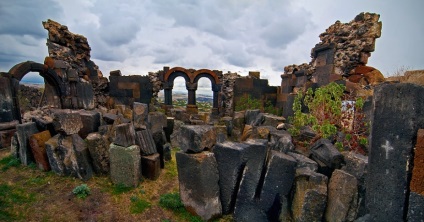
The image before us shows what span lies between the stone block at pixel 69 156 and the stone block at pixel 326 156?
393 centimetres

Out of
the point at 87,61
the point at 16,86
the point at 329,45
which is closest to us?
the point at 16,86

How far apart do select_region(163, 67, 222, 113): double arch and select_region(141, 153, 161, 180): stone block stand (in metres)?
9.31

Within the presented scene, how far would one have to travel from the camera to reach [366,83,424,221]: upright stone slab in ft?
6.33

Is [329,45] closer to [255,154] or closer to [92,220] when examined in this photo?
[255,154]

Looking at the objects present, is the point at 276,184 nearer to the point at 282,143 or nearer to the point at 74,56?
the point at 282,143

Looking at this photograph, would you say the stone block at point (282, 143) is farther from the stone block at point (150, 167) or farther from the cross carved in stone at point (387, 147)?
the stone block at point (150, 167)

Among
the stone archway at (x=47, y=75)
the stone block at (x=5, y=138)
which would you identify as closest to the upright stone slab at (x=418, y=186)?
the stone block at (x=5, y=138)

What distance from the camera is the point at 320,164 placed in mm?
2881

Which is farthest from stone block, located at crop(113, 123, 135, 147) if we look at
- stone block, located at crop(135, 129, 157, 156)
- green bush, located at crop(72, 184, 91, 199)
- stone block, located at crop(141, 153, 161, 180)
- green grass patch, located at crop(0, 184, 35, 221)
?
green grass patch, located at crop(0, 184, 35, 221)

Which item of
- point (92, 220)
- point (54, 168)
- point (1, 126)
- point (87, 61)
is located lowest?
point (92, 220)

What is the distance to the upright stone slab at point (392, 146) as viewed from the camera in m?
1.93

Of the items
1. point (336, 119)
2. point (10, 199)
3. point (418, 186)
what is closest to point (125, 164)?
point (10, 199)

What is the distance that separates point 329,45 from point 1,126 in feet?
37.9

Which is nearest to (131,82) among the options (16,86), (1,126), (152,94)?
(152,94)
